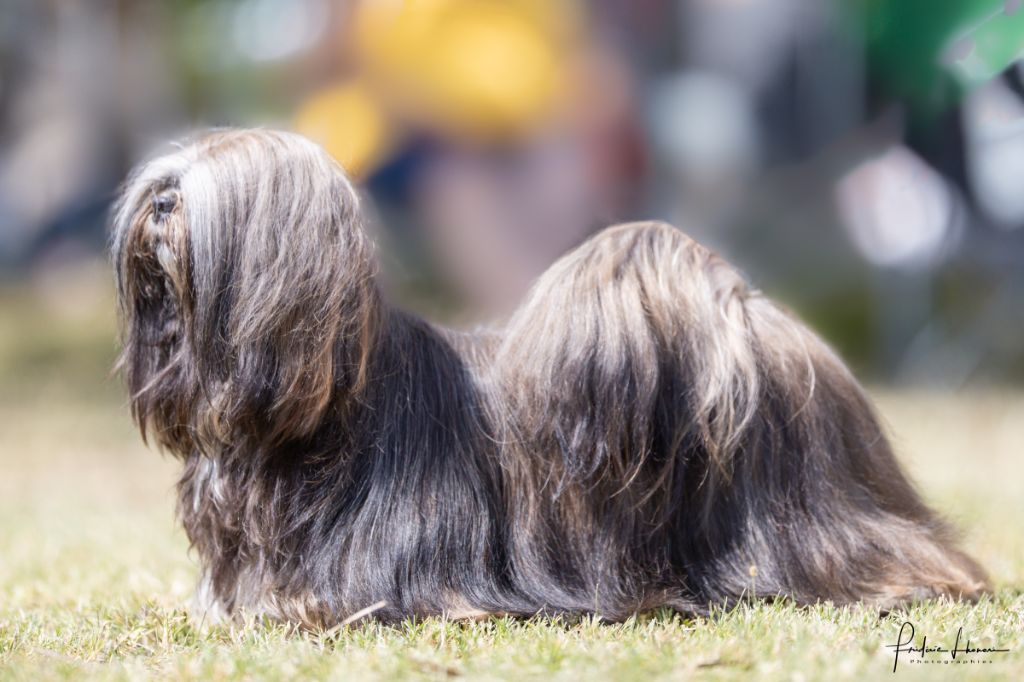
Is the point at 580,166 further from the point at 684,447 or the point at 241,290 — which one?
the point at 241,290

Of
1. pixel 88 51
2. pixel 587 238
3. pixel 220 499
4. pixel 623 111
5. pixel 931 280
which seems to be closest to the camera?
pixel 220 499

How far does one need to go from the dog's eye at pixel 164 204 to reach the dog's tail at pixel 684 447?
107 centimetres

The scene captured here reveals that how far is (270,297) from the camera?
3.26m

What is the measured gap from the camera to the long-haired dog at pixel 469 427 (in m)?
3.30

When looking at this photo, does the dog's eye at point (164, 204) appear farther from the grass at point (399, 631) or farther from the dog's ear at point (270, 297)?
the grass at point (399, 631)

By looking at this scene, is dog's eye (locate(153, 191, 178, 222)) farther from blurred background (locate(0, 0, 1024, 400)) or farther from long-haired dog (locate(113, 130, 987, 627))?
blurred background (locate(0, 0, 1024, 400))

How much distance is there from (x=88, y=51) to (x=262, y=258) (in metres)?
11.2

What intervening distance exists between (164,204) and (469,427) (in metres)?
1.09

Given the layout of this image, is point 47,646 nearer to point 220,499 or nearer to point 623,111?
point 220,499

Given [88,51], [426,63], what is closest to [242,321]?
[426,63]

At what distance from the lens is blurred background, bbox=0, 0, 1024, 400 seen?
9.59 m

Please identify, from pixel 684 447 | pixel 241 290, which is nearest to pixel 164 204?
pixel 241 290

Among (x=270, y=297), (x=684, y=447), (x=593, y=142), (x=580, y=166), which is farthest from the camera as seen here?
(x=593, y=142)

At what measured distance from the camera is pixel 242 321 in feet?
10.7
